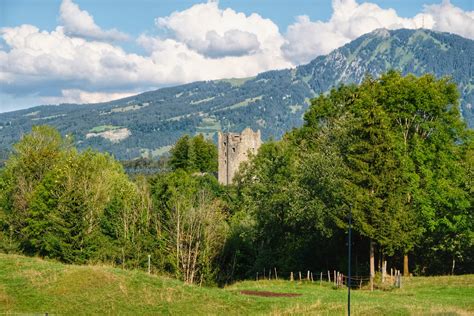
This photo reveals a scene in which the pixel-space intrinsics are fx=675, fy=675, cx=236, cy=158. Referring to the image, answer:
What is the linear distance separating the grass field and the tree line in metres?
7.12

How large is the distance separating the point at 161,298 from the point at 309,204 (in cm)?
1692

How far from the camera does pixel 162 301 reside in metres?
36.8

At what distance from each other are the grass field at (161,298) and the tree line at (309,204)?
23.3ft

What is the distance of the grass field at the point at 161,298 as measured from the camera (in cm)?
3444

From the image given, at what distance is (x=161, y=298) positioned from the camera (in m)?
37.2

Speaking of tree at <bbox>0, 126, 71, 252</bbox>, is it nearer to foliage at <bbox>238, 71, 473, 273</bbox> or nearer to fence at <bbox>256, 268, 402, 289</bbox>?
foliage at <bbox>238, 71, 473, 273</bbox>

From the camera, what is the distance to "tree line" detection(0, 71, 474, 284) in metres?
47.6

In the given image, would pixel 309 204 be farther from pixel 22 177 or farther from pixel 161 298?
pixel 22 177

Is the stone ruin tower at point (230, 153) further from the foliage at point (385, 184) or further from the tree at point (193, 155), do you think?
the foliage at point (385, 184)

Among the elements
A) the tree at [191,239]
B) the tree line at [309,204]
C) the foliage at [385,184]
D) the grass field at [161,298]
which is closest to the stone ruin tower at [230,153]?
the tree line at [309,204]

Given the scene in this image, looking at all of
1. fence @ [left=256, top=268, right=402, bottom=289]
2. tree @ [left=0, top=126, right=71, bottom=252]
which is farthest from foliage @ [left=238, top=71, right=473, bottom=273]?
tree @ [left=0, top=126, right=71, bottom=252]

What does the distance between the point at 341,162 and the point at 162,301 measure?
20020 mm

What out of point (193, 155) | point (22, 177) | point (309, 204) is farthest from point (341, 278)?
point (193, 155)

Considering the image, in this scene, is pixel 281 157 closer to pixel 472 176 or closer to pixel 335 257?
pixel 335 257
